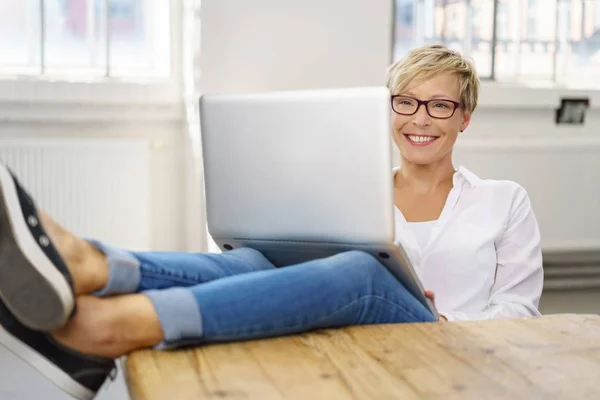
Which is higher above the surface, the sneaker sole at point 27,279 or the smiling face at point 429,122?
the smiling face at point 429,122

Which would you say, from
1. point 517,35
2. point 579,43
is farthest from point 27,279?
point 579,43

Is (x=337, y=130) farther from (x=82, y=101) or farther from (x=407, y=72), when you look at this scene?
(x=82, y=101)

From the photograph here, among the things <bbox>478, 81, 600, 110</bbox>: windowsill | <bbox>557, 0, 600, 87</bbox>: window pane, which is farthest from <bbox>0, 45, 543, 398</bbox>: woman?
<bbox>557, 0, 600, 87</bbox>: window pane

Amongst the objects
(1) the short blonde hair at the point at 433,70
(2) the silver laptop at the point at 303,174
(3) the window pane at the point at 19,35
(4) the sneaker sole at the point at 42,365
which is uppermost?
(3) the window pane at the point at 19,35

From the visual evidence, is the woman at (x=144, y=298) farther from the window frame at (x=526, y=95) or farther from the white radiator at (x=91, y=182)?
the window frame at (x=526, y=95)

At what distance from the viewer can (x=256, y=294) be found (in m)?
1.23

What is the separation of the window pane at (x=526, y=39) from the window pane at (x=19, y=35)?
1831 millimetres

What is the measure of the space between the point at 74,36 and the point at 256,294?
7.43 ft

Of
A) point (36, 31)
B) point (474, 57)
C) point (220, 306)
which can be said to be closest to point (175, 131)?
point (36, 31)

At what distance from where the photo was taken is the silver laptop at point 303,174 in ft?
4.22

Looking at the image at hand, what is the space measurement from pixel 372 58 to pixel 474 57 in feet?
2.26

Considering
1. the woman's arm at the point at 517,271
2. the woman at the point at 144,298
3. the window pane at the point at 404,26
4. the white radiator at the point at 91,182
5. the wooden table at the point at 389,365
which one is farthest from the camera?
the window pane at the point at 404,26

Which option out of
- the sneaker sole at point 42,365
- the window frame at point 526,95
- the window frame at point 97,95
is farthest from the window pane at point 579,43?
the sneaker sole at point 42,365

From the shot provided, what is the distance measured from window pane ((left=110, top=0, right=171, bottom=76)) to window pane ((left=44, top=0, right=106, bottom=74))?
0.17ft
